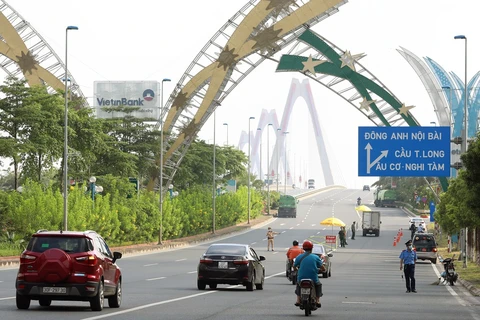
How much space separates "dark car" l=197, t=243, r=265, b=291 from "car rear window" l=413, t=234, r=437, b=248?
28357mm

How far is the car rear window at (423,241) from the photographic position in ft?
184

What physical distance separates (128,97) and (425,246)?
3602 cm

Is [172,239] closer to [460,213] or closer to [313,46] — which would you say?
[313,46]

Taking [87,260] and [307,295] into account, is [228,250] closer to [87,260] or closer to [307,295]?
[307,295]

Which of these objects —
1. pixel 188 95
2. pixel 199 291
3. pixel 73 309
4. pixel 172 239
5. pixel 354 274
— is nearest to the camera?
pixel 73 309

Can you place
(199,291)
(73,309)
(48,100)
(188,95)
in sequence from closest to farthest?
(73,309)
(199,291)
(48,100)
(188,95)

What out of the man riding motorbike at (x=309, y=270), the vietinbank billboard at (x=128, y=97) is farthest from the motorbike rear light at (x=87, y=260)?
the vietinbank billboard at (x=128, y=97)

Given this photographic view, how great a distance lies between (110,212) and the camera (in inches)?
2370

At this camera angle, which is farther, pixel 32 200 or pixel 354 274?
pixel 32 200

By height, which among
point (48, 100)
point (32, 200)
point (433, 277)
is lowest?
point (433, 277)

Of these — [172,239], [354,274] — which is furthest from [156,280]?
[172,239]

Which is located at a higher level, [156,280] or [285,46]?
[285,46]

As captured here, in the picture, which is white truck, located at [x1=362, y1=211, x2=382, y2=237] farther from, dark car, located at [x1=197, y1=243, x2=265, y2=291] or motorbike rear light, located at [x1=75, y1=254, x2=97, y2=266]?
motorbike rear light, located at [x1=75, y1=254, x2=97, y2=266]

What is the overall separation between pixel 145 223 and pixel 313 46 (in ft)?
52.8
